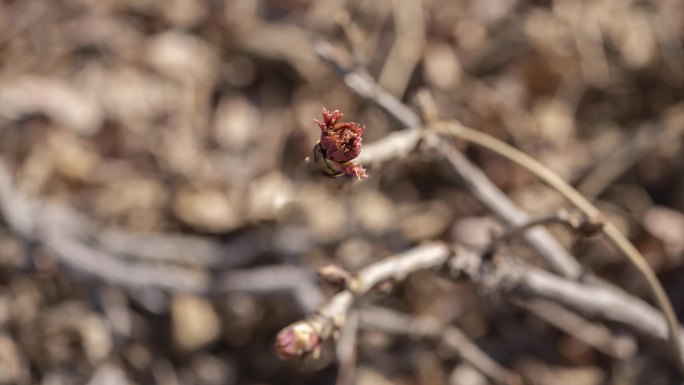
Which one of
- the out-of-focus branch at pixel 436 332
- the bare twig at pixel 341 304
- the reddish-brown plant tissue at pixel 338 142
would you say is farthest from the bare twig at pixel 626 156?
the reddish-brown plant tissue at pixel 338 142

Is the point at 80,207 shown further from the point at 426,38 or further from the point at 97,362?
the point at 426,38

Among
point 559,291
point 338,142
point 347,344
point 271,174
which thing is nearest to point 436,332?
point 347,344

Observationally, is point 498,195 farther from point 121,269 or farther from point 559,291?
point 121,269

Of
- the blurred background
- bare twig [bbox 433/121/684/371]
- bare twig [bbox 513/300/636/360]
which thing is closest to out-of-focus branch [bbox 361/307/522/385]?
the blurred background

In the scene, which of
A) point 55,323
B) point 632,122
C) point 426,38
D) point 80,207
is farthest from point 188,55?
point 632,122

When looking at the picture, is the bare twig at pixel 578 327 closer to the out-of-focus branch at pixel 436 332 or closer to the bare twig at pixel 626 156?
the out-of-focus branch at pixel 436 332
